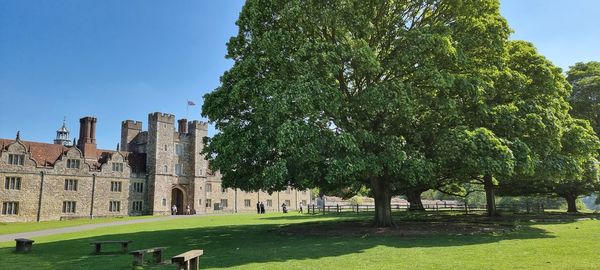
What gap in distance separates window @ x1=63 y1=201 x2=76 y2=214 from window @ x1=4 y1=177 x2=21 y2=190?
5.79 metres

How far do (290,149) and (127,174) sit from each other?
50.3 metres

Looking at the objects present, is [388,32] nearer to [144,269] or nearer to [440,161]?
[440,161]

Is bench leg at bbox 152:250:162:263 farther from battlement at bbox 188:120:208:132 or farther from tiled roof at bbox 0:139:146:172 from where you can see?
battlement at bbox 188:120:208:132

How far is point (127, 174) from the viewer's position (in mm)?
61500

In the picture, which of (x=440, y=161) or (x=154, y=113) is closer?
(x=440, y=161)

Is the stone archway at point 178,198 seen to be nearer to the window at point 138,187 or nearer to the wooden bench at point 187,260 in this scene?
the window at point 138,187

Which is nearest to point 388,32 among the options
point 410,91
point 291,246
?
point 410,91

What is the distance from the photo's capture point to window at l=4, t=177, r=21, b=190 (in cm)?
4947

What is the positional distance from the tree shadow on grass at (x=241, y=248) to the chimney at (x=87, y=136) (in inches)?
1758

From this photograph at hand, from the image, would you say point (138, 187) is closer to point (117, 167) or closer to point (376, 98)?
point (117, 167)

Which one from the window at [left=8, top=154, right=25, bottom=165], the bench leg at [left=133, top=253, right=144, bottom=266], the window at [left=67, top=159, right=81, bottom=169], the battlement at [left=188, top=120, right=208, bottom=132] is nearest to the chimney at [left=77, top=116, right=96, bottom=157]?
the window at [left=67, top=159, right=81, bottom=169]

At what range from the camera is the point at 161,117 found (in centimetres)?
6638

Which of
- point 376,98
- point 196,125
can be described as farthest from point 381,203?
point 196,125

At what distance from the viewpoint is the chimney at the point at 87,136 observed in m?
60.9
